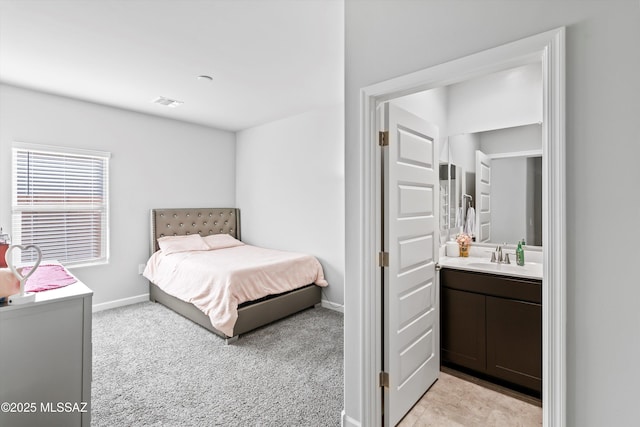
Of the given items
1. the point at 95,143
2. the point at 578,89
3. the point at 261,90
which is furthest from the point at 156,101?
the point at 578,89

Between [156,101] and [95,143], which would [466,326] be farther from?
[95,143]

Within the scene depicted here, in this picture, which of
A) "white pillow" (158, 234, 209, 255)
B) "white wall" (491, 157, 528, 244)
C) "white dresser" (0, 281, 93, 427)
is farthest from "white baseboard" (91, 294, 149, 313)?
"white wall" (491, 157, 528, 244)

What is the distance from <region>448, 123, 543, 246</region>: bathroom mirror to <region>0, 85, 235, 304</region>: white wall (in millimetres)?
3678

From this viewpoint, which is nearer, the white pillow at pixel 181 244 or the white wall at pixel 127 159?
the white wall at pixel 127 159

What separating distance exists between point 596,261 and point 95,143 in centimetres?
477

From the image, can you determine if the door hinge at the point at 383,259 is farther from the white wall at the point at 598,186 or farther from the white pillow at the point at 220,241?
the white pillow at the point at 220,241

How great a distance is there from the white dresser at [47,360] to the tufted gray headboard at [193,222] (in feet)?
9.59

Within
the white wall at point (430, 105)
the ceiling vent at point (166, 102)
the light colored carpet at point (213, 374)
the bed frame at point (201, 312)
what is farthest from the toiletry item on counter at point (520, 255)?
the ceiling vent at point (166, 102)

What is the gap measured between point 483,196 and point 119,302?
448cm

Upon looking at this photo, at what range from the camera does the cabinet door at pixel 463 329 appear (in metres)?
2.34

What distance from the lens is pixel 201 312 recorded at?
3.32m

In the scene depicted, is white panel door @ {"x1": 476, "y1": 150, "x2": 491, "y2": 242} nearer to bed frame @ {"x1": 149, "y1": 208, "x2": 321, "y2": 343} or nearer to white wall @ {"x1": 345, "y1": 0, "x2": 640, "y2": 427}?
white wall @ {"x1": 345, "y1": 0, "x2": 640, "y2": 427}

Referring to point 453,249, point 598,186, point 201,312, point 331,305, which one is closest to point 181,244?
point 201,312

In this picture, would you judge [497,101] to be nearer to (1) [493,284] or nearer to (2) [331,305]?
(1) [493,284]
